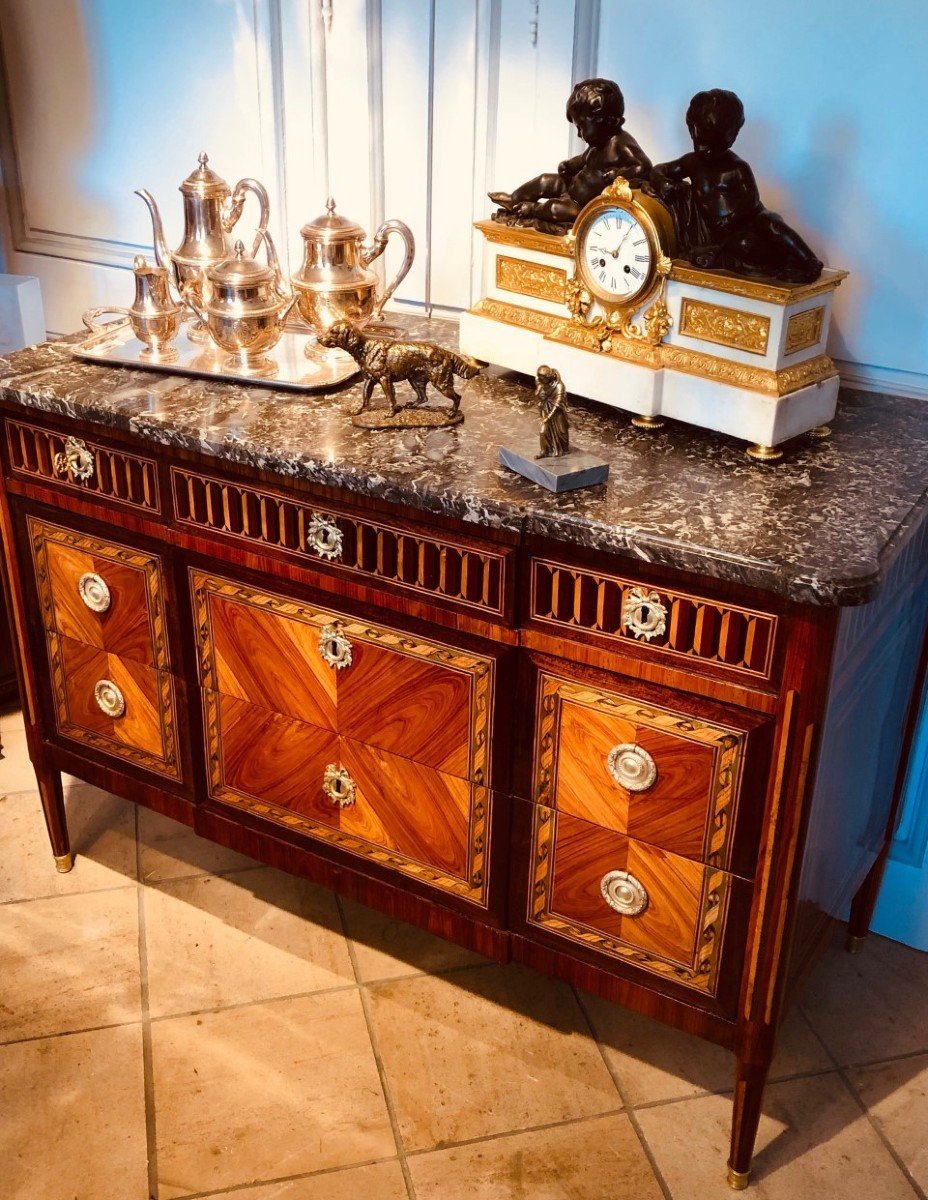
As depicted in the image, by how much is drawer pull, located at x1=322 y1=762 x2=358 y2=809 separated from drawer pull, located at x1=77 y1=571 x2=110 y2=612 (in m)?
0.43

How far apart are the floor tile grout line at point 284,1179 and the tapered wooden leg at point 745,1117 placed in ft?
1.45

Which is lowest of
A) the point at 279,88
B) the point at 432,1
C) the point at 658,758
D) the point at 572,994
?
the point at 572,994

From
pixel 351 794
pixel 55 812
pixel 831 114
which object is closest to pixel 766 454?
pixel 831 114

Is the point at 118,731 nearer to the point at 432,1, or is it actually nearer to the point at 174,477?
the point at 174,477

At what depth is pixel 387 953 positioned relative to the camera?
196 centimetres

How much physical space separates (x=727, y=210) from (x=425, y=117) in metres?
0.67

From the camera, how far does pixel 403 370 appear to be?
160cm

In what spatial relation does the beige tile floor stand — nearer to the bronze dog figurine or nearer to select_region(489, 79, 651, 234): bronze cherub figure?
the bronze dog figurine

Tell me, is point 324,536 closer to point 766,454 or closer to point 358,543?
point 358,543

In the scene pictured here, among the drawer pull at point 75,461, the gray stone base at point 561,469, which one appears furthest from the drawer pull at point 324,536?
the drawer pull at point 75,461

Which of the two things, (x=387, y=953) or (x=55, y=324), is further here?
(x=55, y=324)

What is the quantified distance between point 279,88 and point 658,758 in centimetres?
136

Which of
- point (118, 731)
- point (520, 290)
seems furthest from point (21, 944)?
point (520, 290)

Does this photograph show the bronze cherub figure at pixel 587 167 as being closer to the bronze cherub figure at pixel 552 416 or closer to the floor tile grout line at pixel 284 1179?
the bronze cherub figure at pixel 552 416
